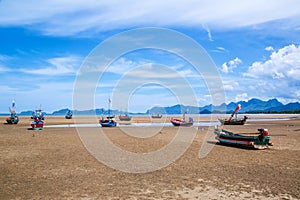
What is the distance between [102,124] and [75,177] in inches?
1483

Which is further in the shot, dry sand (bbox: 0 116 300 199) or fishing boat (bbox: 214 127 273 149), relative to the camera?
fishing boat (bbox: 214 127 273 149)

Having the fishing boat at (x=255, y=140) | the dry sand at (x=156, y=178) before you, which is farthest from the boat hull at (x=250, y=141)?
the dry sand at (x=156, y=178)

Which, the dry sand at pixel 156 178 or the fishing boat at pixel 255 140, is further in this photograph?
the fishing boat at pixel 255 140

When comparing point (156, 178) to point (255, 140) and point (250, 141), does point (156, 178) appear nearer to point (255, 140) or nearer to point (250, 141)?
point (250, 141)

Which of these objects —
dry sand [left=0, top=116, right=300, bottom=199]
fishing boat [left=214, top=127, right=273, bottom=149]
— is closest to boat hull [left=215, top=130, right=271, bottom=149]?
fishing boat [left=214, top=127, right=273, bottom=149]

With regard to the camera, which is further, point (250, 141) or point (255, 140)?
point (250, 141)

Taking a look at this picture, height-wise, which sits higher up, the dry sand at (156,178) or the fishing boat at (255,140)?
the fishing boat at (255,140)

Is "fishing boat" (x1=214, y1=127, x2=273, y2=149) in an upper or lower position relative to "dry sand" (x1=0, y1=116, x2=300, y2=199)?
upper

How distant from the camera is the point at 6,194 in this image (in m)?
11.1

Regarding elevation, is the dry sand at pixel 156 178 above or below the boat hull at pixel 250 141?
below

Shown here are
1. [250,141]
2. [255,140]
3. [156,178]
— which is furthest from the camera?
[250,141]

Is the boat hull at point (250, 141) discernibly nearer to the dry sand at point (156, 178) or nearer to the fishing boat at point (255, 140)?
the fishing boat at point (255, 140)

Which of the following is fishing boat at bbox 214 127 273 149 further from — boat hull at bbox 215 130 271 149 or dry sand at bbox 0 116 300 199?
dry sand at bbox 0 116 300 199

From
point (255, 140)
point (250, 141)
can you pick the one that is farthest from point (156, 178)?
point (255, 140)
